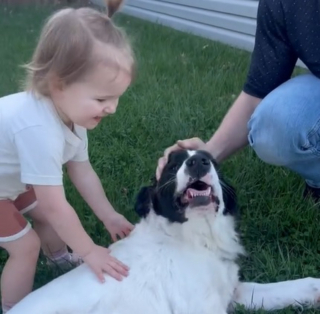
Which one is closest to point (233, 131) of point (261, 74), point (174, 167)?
point (261, 74)

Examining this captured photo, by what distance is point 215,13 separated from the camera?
26.3 feet

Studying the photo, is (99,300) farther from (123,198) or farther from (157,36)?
(157,36)

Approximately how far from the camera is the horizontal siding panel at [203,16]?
7.28m

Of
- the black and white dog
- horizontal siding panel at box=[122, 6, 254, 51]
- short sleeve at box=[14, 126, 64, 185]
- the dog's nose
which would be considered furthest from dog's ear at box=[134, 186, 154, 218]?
horizontal siding panel at box=[122, 6, 254, 51]

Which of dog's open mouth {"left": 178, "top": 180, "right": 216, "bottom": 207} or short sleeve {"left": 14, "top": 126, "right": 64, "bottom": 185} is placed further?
dog's open mouth {"left": 178, "top": 180, "right": 216, "bottom": 207}

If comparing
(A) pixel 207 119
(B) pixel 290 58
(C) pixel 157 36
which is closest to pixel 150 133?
(A) pixel 207 119

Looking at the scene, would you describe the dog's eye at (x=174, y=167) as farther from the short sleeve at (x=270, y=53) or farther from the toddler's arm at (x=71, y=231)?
the short sleeve at (x=270, y=53)

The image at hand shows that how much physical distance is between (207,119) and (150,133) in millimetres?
430

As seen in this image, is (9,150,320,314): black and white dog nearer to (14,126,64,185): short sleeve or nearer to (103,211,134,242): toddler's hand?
(103,211,134,242): toddler's hand

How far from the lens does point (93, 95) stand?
2.53m

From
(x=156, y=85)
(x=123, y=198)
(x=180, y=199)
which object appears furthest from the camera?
(x=156, y=85)

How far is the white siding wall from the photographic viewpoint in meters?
7.23

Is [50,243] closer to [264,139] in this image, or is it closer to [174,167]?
[174,167]

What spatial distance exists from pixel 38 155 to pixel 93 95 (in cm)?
31
